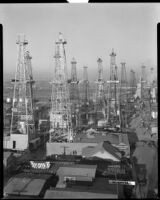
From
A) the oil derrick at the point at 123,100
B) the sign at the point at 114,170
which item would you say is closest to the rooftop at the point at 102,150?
the sign at the point at 114,170

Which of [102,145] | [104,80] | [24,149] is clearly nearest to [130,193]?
[102,145]

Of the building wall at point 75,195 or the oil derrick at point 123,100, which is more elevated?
the oil derrick at point 123,100

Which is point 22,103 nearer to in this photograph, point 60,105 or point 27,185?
point 60,105

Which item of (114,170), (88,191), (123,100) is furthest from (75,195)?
(123,100)

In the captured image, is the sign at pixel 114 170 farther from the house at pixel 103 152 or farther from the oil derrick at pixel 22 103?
the oil derrick at pixel 22 103

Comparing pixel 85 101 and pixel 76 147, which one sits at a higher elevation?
pixel 85 101

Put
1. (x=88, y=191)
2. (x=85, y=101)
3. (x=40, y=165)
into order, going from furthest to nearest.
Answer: (x=85, y=101), (x=40, y=165), (x=88, y=191)

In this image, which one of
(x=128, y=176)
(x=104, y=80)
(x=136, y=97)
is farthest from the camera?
(x=136, y=97)

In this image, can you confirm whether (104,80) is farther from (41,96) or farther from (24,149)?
(24,149)
